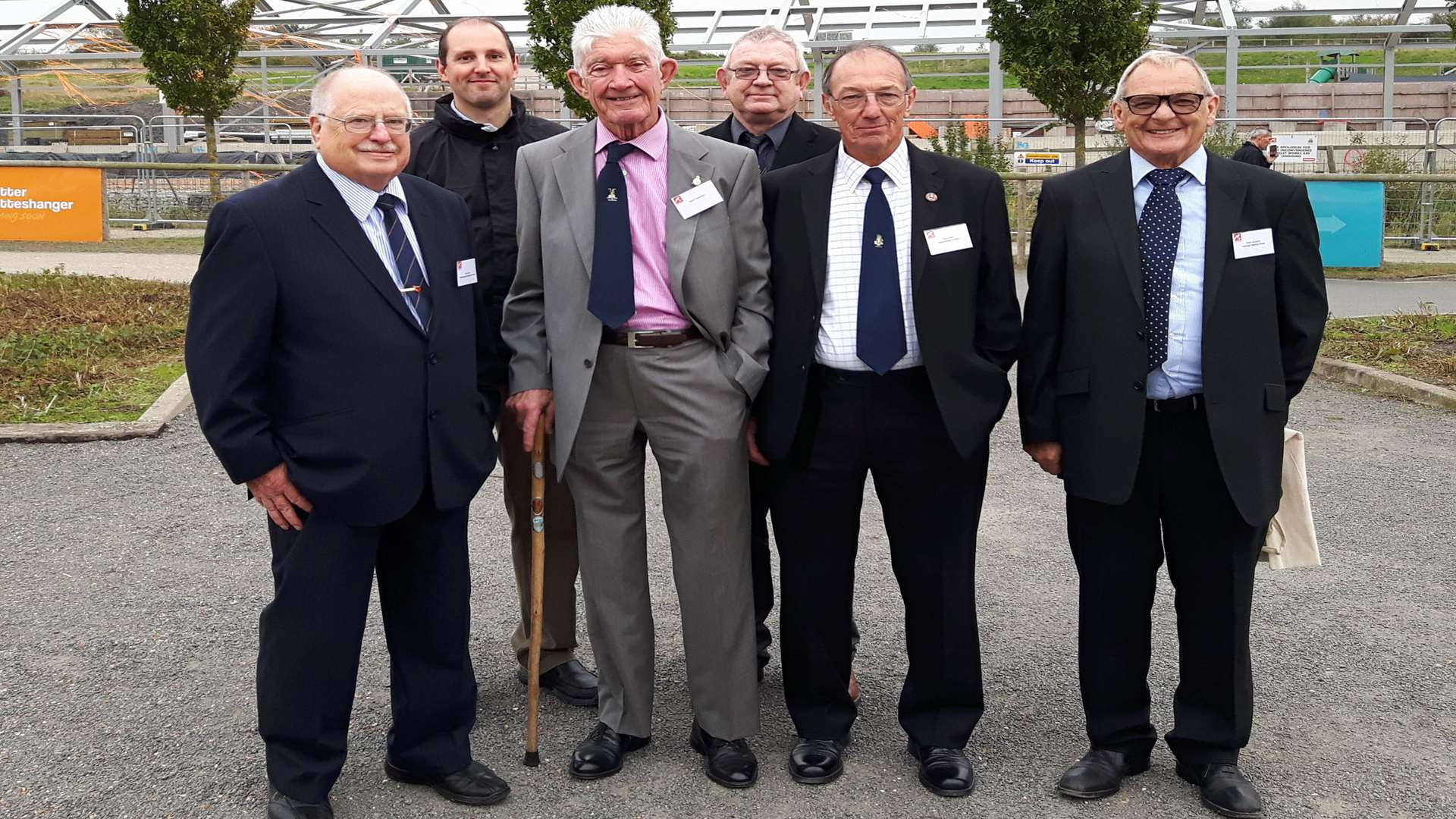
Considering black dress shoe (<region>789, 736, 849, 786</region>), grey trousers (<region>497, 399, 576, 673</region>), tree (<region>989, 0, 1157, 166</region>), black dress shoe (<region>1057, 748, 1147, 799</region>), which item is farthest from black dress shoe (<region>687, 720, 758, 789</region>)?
tree (<region>989, 0, 1157, 166</region>)

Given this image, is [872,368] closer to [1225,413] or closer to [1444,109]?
[1225,413]

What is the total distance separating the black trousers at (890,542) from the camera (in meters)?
3.72

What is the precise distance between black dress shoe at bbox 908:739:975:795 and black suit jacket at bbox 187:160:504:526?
1.55 metres

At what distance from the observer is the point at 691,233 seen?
3715 millimetres

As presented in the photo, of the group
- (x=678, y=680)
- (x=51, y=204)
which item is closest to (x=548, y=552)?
(x=678, y=680)

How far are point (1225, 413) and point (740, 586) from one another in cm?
146

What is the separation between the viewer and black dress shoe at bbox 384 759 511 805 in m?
3.67

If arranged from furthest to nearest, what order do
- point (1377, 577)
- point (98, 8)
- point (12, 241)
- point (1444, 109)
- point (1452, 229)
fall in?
1. point (1444, 109)
2. point (98, 8)
3. point (1452, 229)
4. point (12, 241)
5. point (1377, 577)

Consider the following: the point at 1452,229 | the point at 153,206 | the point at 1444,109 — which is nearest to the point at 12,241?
the point at 153,206

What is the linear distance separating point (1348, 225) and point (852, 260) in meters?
14.0

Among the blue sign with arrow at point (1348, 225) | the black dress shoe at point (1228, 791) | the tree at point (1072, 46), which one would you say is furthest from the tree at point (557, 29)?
the black dress shoe at point (1228, 791)

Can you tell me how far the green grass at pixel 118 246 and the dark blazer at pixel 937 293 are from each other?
13603 millimetres

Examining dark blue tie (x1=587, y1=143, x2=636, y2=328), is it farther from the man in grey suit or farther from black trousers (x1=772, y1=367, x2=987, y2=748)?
black trousers (x1=772, y1=367, x2=987, y2=748)

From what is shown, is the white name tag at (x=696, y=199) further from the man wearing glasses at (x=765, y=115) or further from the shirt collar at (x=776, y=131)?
the shirt collar at (x=776, y=131)
